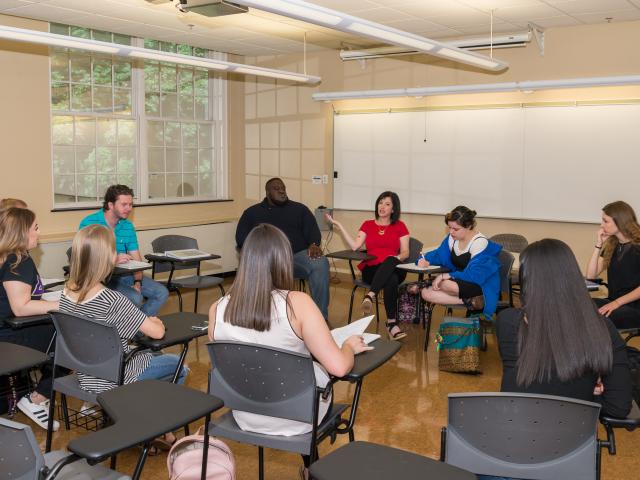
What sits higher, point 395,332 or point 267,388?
point 267,388

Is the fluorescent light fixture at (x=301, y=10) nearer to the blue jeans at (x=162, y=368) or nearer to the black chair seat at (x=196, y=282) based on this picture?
the blue jeans at (x=162, y=368)

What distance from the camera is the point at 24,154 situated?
673 centimetres

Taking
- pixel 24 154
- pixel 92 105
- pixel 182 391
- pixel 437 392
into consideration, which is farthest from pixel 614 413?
pixel 92 105

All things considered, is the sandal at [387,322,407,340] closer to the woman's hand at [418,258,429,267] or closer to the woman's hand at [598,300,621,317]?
the woman's hand at [418,258,429,267]

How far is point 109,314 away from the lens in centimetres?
312

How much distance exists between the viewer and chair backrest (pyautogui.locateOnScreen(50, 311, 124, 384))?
292 centimetres

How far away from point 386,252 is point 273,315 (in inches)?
146

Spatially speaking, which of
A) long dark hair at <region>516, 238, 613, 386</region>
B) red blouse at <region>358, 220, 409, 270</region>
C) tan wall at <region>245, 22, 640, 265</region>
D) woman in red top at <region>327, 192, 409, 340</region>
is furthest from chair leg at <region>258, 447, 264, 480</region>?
tan wall at <region>245, 22, 640, 265</region>

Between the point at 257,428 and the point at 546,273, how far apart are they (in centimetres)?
120

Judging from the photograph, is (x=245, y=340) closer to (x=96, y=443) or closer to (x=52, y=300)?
(x=96, y=443)

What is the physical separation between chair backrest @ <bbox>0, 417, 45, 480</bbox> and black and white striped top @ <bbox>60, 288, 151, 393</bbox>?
3.73 ft

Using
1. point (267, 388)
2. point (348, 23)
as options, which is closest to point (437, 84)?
point (348, 23)

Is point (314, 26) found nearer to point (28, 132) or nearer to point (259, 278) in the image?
point (28, 132)

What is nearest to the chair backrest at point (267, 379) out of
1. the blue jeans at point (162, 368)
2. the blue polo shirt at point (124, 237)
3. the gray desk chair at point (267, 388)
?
the gray desk chair at point (267, 388)
